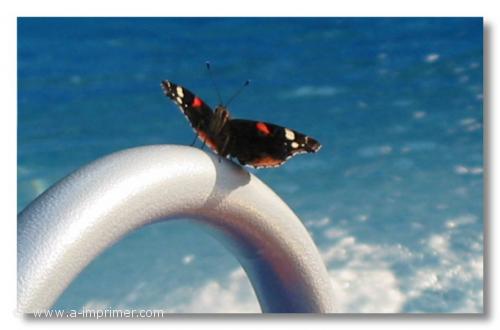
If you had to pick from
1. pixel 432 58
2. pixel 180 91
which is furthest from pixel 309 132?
pixel 180 91

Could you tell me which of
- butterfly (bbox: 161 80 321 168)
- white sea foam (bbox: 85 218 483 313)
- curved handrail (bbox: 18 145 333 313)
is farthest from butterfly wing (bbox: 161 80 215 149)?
white sea foam (bbox: 85 218 483 313)

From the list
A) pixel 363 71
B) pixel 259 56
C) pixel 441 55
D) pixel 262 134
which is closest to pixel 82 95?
pixel 259 56

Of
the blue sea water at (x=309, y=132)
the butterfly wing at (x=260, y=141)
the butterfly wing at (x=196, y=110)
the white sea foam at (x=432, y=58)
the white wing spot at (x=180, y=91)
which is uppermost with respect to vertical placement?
the white sea foam at (x=432, y=58)

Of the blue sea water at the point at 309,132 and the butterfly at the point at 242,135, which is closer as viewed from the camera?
the butterfly at the point at 242,135

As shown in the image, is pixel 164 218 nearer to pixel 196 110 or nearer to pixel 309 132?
pixel 196 110

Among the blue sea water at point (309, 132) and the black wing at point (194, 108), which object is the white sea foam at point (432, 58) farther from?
the black wing at point (194, 108)

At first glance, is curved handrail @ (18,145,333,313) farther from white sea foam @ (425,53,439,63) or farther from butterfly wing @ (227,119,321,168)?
white sea foam @ (425,53,439,63)

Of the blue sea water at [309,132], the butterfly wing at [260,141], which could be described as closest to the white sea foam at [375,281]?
the blue sea water at [309,132]
